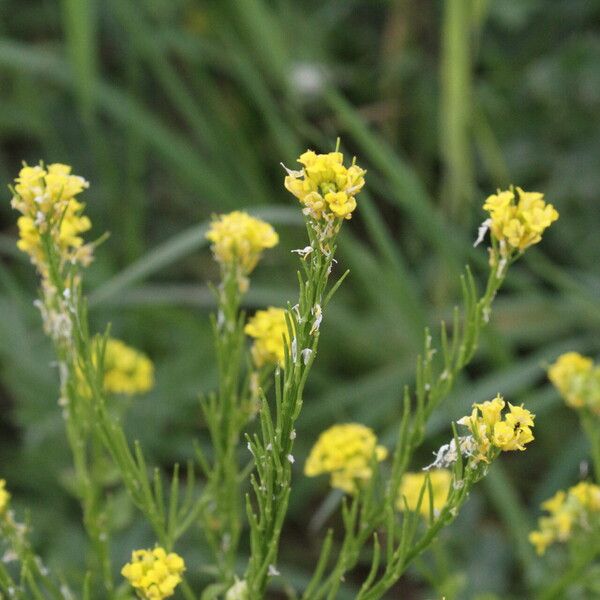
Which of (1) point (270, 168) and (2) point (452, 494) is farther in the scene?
(1) point (270, 168)

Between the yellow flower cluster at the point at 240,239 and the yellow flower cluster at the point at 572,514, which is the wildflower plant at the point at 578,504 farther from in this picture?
the yellow flower cluster at the point at 240,239

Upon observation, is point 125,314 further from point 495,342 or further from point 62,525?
point 495,342

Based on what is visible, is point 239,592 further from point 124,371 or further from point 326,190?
point 124,371

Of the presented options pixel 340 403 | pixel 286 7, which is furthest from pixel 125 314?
pixel 286 7

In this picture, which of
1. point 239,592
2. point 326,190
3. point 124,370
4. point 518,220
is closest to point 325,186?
point 326,190

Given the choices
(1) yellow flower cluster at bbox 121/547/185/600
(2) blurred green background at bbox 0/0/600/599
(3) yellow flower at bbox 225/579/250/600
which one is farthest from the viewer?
(2) blurred green background at bbox 0/0/600/599

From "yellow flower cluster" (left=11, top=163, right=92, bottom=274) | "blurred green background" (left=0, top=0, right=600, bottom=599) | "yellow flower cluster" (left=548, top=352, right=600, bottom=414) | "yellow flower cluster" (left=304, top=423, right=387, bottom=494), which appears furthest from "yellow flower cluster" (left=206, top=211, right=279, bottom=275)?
"blurred green background" (left=0, top=0, right=600, bottom=599)

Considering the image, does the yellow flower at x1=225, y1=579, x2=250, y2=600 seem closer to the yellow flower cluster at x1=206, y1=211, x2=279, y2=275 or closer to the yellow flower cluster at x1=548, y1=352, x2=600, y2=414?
the yellow flower cluster at x1=206, y1=211, x2=279, y2=275
